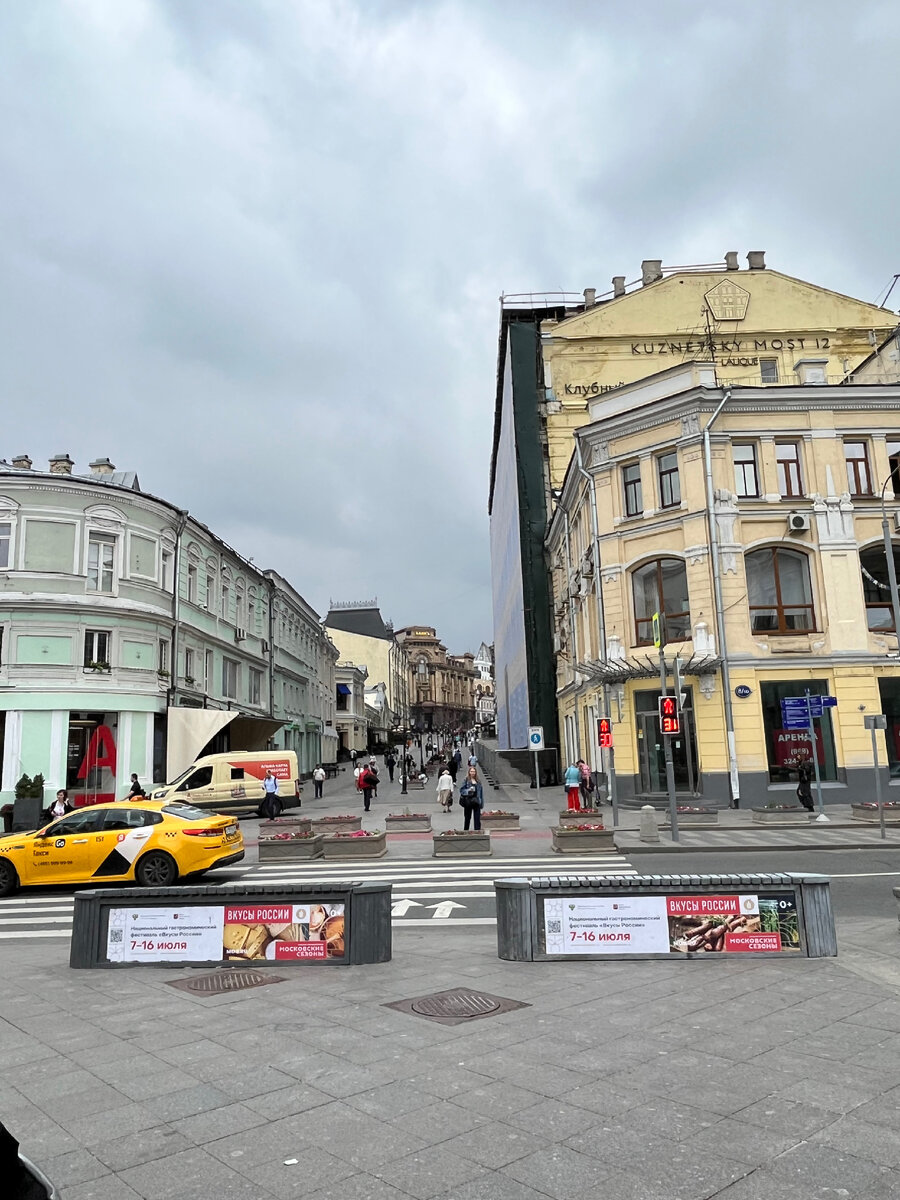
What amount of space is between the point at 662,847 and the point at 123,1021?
1398 cm

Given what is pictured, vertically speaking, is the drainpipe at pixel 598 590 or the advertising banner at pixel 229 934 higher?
the drainpipe at pixel 598 590

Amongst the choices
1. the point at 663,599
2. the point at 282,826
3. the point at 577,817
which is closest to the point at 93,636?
the point at 282,826

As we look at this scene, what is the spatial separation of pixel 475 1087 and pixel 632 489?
26046mm

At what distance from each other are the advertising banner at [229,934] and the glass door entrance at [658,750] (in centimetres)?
1982

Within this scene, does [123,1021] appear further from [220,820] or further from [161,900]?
[220,820]

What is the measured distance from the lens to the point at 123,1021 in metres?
7.12

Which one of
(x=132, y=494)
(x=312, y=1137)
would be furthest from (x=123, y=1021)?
(x=132, y=494)

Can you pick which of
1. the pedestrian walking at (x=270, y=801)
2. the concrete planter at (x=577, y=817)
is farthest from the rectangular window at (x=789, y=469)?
the pedestrian walking at (x=270, y=801)

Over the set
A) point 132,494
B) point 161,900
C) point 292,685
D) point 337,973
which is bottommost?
point 337,973

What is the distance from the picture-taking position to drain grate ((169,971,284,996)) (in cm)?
809

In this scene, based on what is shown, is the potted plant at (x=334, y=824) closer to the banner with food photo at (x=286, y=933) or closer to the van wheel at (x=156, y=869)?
the van wheel at (x=156, y=869)

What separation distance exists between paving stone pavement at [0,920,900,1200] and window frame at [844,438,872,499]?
22654 millimetres

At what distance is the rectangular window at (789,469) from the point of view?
92.1 feet

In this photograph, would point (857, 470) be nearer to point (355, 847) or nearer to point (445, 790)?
point (445, 790)
